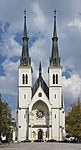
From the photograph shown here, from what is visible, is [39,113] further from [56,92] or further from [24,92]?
[56,92]

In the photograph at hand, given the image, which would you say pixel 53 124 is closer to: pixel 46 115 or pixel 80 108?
pixel 46 115

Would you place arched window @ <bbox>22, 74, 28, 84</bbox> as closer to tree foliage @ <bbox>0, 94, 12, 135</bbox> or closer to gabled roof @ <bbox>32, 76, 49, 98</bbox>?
gabled roof @ <bbox>32, 76, 49, 98</bbox>

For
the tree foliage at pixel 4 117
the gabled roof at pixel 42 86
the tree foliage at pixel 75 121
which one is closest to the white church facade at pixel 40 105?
the gabled roof at pixel 42 86

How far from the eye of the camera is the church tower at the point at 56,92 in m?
104

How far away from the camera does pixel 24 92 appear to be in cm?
10656

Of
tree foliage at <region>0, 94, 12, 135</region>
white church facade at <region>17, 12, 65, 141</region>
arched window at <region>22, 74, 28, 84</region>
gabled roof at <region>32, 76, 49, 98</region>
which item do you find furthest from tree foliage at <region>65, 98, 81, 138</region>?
arched window at <region>22, 74, 28, 84</region>

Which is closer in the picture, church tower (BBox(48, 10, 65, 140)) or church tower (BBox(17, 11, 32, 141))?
church tower (BBox(48, 10, 65, 140))

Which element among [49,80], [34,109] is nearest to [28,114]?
[34,109]

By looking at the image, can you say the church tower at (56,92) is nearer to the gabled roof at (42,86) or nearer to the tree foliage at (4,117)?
the gabled roof at (42,86)

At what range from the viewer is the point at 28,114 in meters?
105

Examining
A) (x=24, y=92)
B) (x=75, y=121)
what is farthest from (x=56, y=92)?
(x=75, y=121)

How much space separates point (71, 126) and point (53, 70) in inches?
901

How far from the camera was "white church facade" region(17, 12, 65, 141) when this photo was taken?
10400cm

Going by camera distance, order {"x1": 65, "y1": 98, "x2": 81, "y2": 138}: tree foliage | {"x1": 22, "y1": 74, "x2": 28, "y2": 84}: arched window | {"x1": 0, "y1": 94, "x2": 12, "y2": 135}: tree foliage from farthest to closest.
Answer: {"x1": 22, "y1": 74, "x2": 28, "y2": 84}: arched window, {"x1": 65, "y1": 98, "x2": 81, "y2": 138}: tree foliage, {"x1": 0, "y1": 94, "x2": 12, "y2": 135}: tree foliage
